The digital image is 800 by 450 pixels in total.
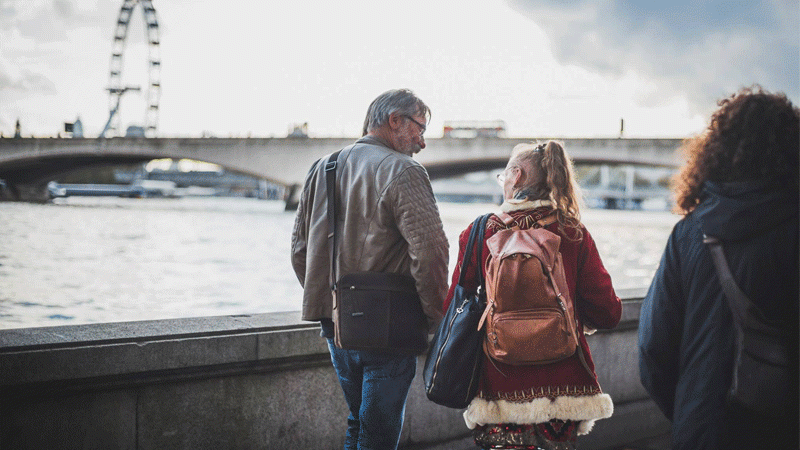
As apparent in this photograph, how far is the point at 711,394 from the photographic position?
6.44ft

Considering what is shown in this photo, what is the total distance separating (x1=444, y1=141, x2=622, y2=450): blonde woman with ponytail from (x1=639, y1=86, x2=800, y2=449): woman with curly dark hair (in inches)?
10.1

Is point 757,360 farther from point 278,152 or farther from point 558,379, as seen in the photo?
point 278,152

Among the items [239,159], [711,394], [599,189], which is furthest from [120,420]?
[599,189]

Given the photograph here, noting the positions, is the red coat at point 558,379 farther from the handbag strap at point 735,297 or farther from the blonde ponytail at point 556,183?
the handbag strap at point 735,297

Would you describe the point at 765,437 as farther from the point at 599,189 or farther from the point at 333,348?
the point at 599,189

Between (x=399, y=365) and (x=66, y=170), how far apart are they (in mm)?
58591

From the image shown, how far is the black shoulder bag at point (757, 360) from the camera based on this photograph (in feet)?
6.09

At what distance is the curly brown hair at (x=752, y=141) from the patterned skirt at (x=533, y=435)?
2.73 ft

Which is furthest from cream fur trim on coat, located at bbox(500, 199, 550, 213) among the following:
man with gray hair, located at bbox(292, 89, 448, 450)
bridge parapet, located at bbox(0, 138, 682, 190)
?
bridge parapet, located at bbox(0, 138, 682, 190)

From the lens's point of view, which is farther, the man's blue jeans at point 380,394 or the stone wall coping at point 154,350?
the stone wall coping at point 154,350

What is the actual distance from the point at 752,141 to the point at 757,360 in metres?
0.56

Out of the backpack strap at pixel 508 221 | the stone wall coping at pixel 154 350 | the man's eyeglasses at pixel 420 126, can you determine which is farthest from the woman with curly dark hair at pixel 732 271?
the stone wall coping at pixel 154 350

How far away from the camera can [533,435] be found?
2311 mm

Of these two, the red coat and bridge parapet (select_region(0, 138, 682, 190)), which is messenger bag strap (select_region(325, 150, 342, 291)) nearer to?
the red coat
